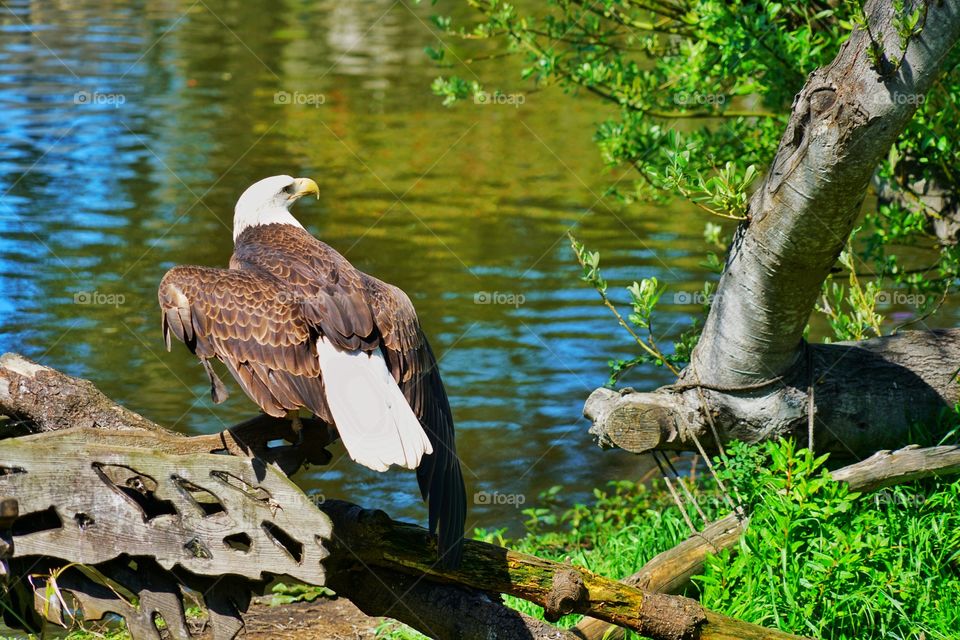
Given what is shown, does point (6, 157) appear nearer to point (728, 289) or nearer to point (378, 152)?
point (378, 152)

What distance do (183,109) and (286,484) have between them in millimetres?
13225

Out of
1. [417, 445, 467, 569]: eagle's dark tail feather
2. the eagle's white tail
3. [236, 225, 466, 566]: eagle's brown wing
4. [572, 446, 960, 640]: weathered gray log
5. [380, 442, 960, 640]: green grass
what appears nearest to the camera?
the eagle's white tail

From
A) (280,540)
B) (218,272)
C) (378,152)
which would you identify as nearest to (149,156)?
(378,152)

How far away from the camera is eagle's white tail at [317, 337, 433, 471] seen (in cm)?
344

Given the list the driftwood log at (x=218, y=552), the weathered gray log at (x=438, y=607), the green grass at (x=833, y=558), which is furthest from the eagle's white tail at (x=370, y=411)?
the green grass at (x=833, y=558)

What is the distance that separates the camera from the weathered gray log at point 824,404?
4609mm

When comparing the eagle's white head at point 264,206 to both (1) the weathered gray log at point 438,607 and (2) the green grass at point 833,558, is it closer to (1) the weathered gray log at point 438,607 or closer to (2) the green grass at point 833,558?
(1) the weathered gray log at point 438,607

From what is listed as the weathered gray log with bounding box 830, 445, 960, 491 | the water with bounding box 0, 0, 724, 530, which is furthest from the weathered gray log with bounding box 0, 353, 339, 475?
the water with bounding box 0, 0, 724, 530

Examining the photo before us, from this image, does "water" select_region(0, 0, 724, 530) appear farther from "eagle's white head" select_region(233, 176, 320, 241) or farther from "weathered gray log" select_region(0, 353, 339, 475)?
"weathered gray log" select_region(0, 353, 339, 475)

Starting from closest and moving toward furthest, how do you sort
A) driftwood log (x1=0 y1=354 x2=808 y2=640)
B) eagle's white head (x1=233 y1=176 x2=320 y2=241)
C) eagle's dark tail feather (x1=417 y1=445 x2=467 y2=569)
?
driftwood log (x1=0 y1=354 x2=808 y2=640), eagle's dark tail feather (x1=417 y1=445 x2=467 y2=569), eagle's white head (x1=233 y1=176 x2=320 y2=241)

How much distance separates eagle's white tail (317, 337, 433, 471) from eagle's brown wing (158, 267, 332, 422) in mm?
70

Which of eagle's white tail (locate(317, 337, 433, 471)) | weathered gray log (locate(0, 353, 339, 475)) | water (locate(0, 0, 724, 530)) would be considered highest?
eagle's white tail (locate(317, 337, 433, 471))

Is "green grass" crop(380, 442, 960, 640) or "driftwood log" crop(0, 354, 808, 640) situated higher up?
"driftwood log" crop(0, 354, 808, 640)

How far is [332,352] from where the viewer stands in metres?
3.83
